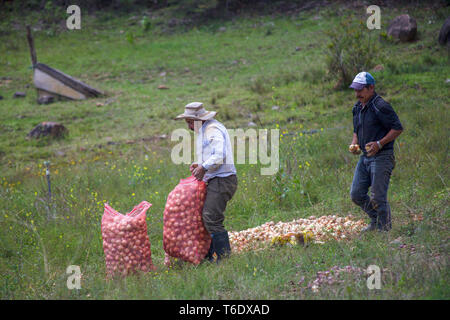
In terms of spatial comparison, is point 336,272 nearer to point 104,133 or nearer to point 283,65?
point 104,133

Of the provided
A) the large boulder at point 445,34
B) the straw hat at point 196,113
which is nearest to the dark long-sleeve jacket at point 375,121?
the straw hat at point 196,113

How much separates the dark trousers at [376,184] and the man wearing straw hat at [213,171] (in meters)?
1.53

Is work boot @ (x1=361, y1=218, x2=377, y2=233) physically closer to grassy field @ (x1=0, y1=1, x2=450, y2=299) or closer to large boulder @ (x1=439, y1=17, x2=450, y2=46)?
grassy field @ (x1=0, y1=1, x2=450, y2=299)

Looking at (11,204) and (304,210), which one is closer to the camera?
(304,210)

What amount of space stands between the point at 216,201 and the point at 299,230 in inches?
60.6

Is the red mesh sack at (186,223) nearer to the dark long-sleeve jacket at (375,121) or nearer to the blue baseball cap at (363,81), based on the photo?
the dark long-sleeve jacket at (375,121)

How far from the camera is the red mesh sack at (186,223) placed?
523 cm

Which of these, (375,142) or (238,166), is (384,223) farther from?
(238,166)

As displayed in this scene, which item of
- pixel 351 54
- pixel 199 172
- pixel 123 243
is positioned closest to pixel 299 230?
pixel 199 172

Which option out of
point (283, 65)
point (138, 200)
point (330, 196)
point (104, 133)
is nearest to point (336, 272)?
point (330, 196)

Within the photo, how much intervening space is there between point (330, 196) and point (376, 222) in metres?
1.82

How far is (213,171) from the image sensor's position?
5215mm

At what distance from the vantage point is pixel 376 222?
5.62m

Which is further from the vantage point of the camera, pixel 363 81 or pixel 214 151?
pixel 363 81
